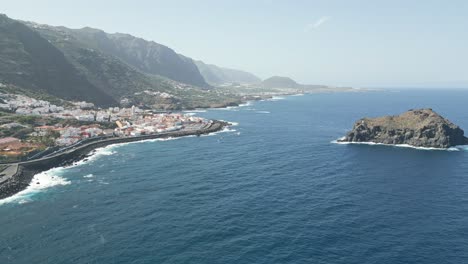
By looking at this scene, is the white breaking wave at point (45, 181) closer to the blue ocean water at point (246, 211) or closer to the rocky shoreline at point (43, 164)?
the blue ocean water at point (246, 211)

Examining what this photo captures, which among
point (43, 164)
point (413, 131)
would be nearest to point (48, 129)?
point (43, 164)

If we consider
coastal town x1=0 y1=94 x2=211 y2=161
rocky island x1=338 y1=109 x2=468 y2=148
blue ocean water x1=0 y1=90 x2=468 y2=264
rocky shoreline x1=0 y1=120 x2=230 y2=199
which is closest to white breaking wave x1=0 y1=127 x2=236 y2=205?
blue ocean water x1=0 y1=90 x2=468 y2=264

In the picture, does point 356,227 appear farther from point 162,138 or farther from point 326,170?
point 162,138

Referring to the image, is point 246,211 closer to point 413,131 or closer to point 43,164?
point 43,164

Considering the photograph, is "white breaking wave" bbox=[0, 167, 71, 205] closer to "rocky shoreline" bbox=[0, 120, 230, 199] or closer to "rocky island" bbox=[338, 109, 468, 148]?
"rocky shoreline" bbox=[0, 120, 230, 199]

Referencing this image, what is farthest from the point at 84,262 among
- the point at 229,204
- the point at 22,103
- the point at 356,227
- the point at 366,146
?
the point at 22,103

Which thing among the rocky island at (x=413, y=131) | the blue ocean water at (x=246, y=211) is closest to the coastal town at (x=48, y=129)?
the blue ocean water at (x=246, y=211)
